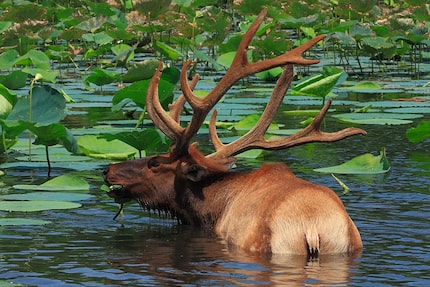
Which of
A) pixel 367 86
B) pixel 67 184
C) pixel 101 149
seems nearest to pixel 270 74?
pixel 367 86

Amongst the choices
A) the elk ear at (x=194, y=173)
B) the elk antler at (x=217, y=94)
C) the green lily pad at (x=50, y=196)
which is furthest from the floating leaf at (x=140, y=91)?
the elk ear at (x=194, y=173)

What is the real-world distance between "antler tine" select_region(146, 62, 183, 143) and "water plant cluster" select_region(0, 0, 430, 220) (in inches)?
25.0

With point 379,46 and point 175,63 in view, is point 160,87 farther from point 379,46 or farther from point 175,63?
point 175,63

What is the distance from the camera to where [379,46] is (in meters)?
16.7

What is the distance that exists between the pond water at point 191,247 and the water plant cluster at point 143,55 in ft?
1.27

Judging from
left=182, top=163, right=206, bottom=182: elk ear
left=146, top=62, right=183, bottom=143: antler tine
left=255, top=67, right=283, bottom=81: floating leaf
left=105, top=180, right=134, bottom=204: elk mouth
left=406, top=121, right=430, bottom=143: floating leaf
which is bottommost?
left=255, top=67, right=283, bottom=81: floating leaf

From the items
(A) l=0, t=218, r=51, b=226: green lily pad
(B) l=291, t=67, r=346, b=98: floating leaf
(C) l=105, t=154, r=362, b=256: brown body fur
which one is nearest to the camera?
(C) l=105, t=154, r=362, b=256: brown body fur

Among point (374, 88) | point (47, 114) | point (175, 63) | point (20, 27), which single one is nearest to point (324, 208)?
point (47, 114)

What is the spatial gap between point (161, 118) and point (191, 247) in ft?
3.42

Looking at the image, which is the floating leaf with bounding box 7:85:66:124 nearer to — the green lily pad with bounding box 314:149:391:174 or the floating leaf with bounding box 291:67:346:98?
the green lily pad with bounding box 314:149:391:174

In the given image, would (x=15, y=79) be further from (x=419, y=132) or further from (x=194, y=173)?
(x=194, y=173)

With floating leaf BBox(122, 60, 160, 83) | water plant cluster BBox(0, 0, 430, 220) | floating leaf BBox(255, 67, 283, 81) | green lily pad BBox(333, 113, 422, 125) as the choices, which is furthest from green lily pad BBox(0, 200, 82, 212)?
floating leaf BBox(255, 67, 283, 81)

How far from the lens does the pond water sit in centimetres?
661

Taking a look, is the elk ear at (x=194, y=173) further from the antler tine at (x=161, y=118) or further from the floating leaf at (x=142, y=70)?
the floating leaf at (x=142, y=70)
